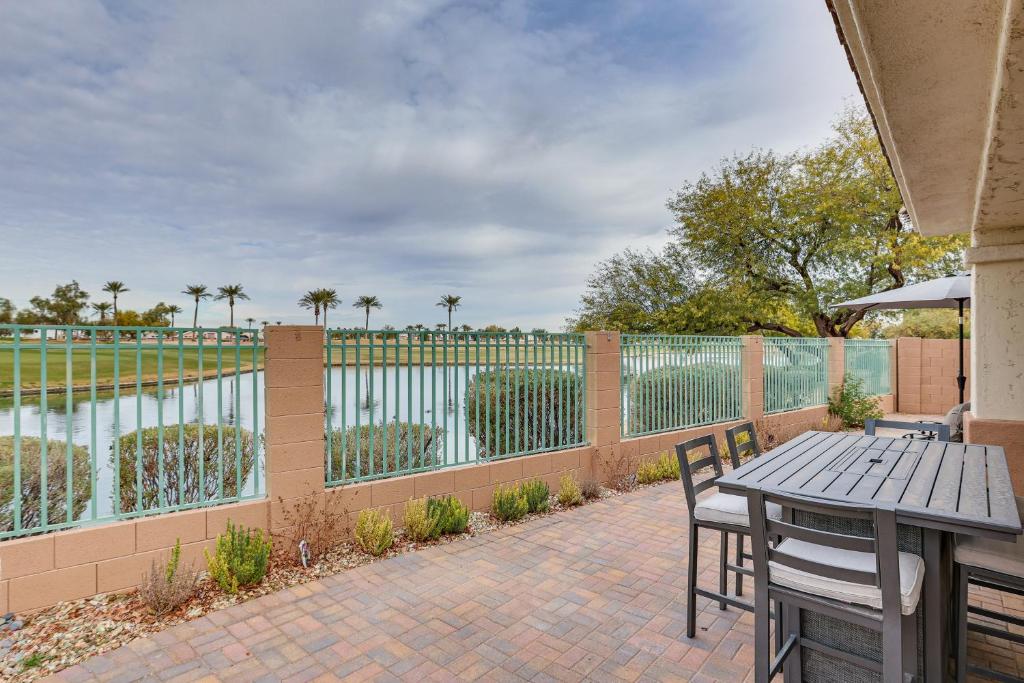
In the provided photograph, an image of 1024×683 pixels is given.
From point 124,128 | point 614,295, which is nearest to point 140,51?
point 124,128

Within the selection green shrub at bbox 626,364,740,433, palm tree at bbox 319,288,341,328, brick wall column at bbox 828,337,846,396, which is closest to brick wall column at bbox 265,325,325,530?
green shrub at bbox 626,364,740,433

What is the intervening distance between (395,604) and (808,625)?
8.21 feet

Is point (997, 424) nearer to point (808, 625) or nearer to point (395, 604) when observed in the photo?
point (808, 625)

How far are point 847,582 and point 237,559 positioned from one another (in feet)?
12.5

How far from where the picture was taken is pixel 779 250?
1548cm

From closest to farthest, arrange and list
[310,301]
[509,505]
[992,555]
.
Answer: [992,555]
[509,505]
[310,301]

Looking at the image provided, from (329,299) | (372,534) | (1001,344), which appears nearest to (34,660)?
(372,534)

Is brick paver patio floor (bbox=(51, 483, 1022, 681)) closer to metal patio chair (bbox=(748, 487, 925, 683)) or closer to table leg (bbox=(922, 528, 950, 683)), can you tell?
metal patio chair (bbox=(748, 487, 925, 683))

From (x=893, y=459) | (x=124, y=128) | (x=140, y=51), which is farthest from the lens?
(x=124, y=128)

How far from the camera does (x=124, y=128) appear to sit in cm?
769

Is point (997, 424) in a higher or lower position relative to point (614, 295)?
lower

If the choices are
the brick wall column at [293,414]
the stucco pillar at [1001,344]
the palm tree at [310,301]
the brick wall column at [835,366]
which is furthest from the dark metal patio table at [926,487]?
the palm tree at [310,301]

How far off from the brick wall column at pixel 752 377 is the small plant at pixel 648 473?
3229 millimetres

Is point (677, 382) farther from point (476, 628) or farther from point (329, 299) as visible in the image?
point (329, 299)
